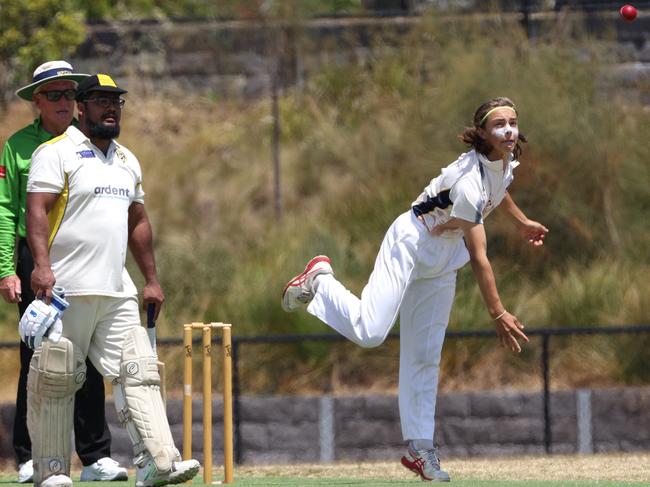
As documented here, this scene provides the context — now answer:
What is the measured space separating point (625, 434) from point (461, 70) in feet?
17.2

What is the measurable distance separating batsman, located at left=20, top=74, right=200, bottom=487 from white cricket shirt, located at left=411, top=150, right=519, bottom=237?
4.97ft

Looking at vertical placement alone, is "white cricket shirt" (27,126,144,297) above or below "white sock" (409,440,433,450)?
above

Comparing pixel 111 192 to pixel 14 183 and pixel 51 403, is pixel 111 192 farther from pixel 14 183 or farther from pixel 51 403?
pixel 14 183

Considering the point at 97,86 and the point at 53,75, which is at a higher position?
the point at 53,75

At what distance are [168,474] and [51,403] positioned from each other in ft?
1.96

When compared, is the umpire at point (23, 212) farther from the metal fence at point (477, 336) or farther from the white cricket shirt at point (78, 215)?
the metal fence at point (477, 336)

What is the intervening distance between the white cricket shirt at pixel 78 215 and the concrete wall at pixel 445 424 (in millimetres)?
4603

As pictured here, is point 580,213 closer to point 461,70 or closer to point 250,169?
point 461,70

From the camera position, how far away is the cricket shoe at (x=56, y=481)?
6.84 meters

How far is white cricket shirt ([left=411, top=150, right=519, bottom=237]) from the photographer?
7.66m

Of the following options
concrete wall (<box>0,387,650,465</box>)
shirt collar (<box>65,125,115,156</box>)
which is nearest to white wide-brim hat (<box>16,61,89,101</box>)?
shirt collar (<box>65,125,115,156</box>)

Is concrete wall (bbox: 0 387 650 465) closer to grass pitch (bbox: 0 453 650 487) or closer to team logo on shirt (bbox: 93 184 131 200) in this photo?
grass pitch (bbox: 0 453 650 487)

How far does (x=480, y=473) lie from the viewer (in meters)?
9.48

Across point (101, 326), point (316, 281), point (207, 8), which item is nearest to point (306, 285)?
point (316, 281)
